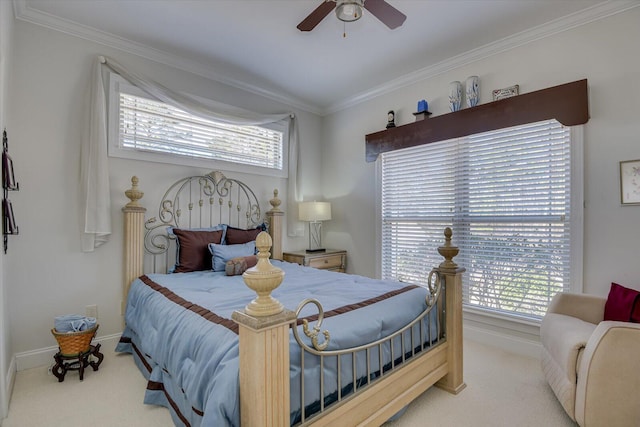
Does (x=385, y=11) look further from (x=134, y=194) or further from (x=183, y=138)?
(x=134, y=194)

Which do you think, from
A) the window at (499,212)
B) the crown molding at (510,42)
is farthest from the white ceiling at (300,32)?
the window at (499,212)

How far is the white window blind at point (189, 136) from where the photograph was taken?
294cm

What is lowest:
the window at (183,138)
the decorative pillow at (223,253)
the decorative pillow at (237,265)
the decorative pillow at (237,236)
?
the decorative pillow at (237,265)

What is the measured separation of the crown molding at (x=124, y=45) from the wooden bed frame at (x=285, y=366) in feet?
4.23

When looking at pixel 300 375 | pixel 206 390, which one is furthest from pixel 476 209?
pixel 206 390

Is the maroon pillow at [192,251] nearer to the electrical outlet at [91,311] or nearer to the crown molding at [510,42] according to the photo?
the electrical outlet at [91,311]

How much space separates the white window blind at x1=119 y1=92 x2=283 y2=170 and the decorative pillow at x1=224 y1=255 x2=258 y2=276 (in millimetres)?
1325

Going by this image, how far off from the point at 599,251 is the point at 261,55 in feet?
11.1

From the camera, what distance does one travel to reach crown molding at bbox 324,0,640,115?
92.2 inches

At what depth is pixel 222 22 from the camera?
259cm

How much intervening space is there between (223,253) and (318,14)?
2066 millimetres

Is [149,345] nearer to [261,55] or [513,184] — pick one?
[261,55]

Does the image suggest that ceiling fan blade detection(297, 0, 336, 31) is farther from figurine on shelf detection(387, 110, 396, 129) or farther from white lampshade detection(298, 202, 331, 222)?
white lampshade detection(298, 202, 331, 222)

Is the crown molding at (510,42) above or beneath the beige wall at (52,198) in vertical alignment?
above
